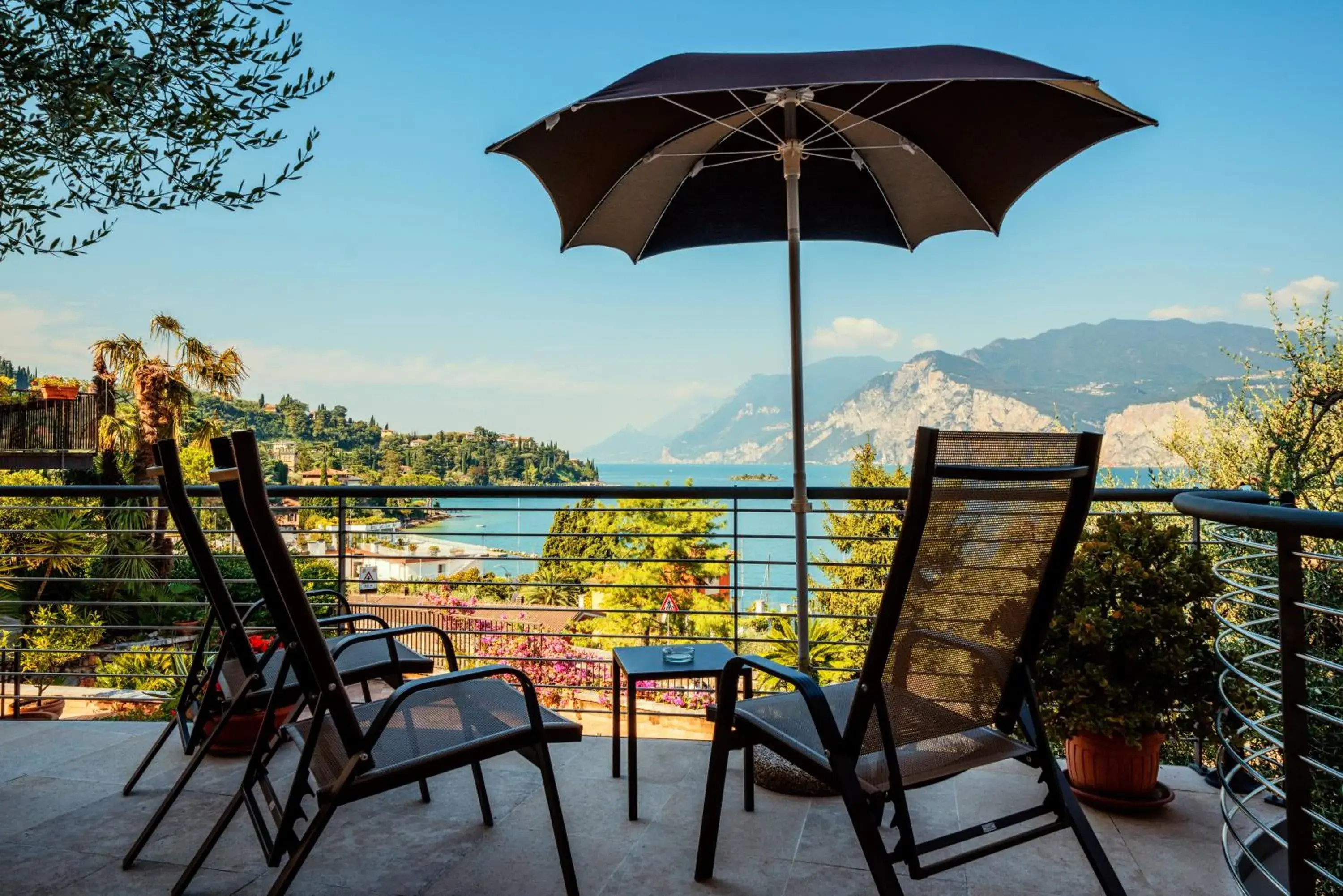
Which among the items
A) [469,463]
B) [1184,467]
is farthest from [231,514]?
[469,463]

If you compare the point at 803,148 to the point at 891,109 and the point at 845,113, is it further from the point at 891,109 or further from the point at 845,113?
the point at 891,109

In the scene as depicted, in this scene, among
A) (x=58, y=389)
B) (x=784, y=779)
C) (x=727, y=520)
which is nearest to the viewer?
(x=784, y=779)

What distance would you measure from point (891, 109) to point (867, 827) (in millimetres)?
2172

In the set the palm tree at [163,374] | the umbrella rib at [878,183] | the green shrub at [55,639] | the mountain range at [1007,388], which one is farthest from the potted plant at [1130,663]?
the mountain range at [1007,388]

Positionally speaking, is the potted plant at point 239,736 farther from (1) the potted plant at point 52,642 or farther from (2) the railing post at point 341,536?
(1) the potted plant at point 52,642

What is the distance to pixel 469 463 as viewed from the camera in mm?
40406

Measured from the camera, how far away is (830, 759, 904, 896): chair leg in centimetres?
171

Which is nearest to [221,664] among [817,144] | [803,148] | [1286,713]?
[803,148]

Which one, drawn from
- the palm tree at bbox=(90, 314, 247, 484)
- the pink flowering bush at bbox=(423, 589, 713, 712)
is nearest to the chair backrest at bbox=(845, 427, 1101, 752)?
the pink flowering bush at bbox=(423, 589, 713, 712)

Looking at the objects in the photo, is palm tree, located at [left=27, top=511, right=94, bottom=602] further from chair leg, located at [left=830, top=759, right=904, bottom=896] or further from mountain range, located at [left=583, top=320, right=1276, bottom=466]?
mountain range, located at [left=583, top=320, right=1276, bottom=466]

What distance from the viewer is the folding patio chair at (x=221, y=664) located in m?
2.49

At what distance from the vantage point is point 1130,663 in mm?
2709

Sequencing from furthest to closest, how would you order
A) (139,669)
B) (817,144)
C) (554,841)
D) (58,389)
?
(58,389) → (139,669) → (817,144) → (554,841)

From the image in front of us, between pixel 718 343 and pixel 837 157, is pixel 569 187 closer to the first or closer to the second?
pixel 837 157
